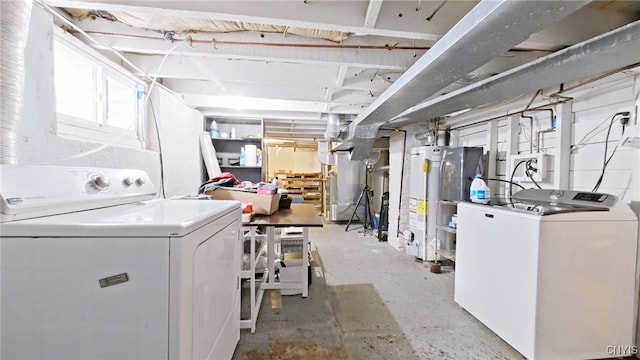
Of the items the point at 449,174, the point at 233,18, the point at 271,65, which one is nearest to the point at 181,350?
the point at 233,18

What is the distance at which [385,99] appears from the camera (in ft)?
7.59

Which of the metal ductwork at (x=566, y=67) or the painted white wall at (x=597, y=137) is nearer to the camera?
the metal ductwork at (x=566, y=67)

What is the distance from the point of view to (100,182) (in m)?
1.27

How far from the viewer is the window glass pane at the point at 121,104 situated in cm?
219

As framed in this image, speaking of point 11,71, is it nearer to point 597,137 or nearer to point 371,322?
point 371,322

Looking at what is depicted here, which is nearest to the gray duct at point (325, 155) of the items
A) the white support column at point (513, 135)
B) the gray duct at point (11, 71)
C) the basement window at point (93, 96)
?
the white support column at point (513, 135)

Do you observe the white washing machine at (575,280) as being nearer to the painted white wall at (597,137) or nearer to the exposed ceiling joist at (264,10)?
the painted white wall at (597,137)

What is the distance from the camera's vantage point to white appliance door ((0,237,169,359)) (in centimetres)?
79

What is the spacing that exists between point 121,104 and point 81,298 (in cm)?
218

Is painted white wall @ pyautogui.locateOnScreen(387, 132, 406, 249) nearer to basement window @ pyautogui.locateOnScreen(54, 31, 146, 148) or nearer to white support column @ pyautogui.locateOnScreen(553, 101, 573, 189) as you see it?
white support column @ pyautogui.locateOnScreen(553, 101, 573, 189)

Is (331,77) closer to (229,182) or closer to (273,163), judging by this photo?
(229,182)

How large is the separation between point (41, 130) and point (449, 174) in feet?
12.3

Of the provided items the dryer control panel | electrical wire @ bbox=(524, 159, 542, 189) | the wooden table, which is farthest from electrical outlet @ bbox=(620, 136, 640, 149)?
the dryer control panel

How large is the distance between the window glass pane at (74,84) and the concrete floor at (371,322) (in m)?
2.02
